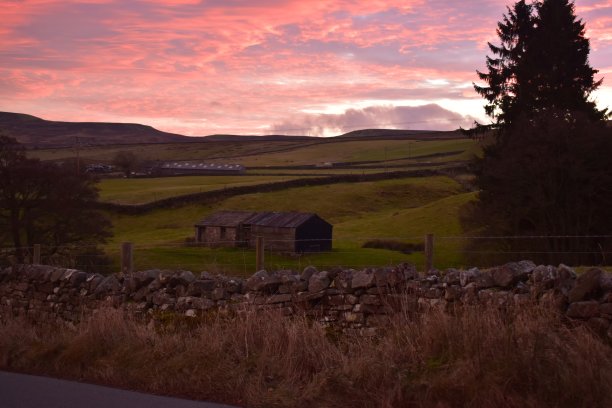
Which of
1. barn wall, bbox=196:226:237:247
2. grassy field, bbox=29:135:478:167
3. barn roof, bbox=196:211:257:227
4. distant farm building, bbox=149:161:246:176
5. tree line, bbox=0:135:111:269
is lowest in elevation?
barn wall, bbox=196:226:237:247

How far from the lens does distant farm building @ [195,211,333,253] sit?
6266 cm

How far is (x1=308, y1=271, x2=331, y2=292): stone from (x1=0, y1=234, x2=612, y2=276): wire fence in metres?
15.9

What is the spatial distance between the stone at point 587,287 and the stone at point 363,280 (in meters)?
3.12

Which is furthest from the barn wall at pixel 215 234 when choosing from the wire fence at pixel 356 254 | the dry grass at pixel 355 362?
the dry grass at pixel 355 362

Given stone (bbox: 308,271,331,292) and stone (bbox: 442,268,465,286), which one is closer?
stone (bbox: 442,268,465,286)

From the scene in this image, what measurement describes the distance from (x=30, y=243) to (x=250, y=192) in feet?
139

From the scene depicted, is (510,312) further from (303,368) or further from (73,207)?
(73,207)

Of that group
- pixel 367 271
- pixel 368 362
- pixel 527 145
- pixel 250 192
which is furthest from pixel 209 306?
pixel 250 192

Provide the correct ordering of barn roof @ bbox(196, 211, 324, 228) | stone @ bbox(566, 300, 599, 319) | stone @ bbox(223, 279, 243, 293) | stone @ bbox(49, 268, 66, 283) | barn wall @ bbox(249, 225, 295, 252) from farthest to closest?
barn roof @ bbox(196, 211, 324, 228), barn wall @ bbox(249, 225, 295, 252), stone @ bbox(49, 268, 66, 283), stone @ bbox(223, 279, 243, 293), stone @ bbox(566, 300, 599, 319)

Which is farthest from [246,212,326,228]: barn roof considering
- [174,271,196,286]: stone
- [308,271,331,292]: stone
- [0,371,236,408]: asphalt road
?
[0,371,236,408]: asphalt road

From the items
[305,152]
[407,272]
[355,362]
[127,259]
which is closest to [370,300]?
[407,272]

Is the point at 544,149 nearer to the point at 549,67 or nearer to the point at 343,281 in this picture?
the point at 549,67

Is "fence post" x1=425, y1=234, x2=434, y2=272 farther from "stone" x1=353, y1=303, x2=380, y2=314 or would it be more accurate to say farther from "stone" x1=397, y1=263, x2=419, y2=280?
"stone" x1=353, y1=303, x2=380, y2=314

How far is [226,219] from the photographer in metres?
69.2
